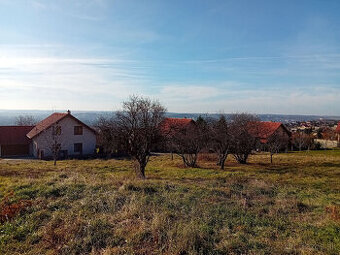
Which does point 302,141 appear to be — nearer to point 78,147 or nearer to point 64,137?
point 78,147

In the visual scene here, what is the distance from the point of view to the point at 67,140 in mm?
34906

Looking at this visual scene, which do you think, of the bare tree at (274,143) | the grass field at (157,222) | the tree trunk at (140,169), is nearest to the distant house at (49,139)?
the tree trunk at (140,169)

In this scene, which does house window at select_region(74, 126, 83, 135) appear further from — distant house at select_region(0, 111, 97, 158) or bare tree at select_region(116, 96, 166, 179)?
bare tree at select_region(116, 96, 166, 179)

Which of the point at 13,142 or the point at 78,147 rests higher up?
the point at 13,142

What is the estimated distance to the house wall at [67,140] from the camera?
3316 centimetres

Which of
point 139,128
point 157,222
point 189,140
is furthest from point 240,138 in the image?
point 157,222

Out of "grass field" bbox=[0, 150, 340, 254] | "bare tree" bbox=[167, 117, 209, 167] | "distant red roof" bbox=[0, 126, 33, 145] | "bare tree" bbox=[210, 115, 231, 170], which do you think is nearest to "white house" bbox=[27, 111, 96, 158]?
"distant red roof" bbox=[0, 126, 33, 145]

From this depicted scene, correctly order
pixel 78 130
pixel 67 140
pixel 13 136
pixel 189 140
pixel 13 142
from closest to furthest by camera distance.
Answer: pixel 189 140
pixel 13 142
pixel 67 140
pixel 13 136
pixel 78 130

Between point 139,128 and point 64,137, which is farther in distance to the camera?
point 64,137

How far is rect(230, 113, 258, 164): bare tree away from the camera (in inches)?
866

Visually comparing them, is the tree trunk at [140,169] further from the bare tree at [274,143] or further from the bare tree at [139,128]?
the bare tree at [274,143]

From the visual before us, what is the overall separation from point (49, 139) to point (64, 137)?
6.15 ft

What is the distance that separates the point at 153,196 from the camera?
800cm

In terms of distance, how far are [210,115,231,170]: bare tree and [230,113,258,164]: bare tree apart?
18.6 inches
